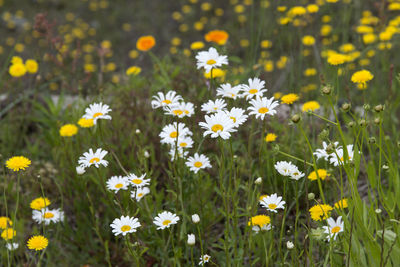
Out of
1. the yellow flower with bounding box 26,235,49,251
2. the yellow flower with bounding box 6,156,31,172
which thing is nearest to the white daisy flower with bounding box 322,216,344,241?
the yellow flower with bounding box 26,235,49,251

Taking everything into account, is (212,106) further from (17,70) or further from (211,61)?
(17,70)

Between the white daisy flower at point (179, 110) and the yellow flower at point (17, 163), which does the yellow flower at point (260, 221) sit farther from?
the yellow flower at point (17, 163)

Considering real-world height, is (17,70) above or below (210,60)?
below

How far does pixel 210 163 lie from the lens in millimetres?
2646

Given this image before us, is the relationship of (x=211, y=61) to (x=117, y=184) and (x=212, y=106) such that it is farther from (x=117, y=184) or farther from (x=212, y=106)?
(x=117, y=184)

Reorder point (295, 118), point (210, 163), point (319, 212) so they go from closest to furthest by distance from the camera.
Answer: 1. point (295, 118)
2. point (319, 212)
3. point (210, 163)

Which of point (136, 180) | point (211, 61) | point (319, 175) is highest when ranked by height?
point (211, 61)

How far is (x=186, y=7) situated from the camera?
6168mm

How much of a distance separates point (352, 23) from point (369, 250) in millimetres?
4325

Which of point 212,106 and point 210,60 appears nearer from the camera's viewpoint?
point 212,106

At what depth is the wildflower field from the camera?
1.62 m

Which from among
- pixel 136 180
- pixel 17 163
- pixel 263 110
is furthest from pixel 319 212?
pixel 17 163

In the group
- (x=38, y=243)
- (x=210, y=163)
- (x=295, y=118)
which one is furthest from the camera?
(x=210, y=163)

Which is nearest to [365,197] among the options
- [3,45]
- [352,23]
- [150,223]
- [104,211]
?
[150,223]
